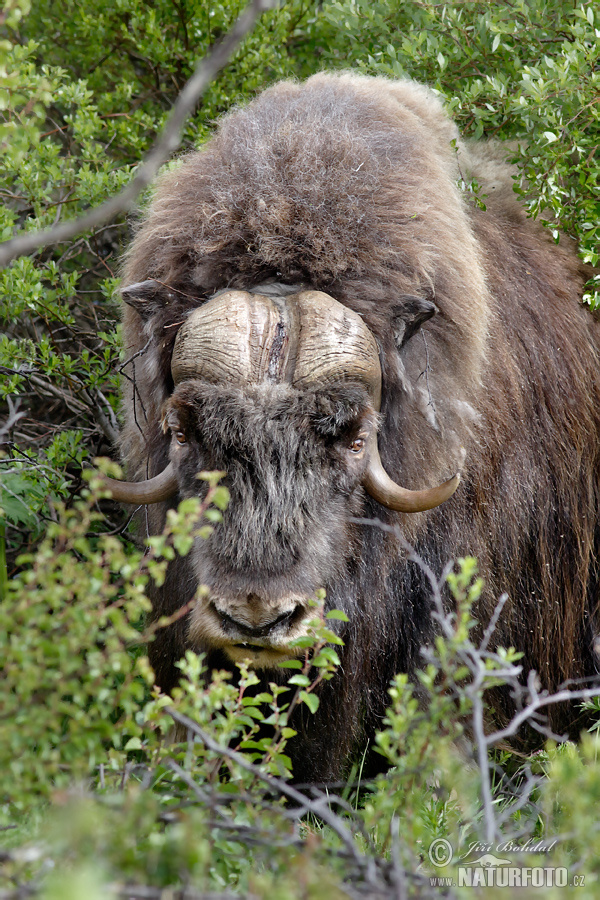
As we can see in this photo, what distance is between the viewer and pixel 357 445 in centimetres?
273

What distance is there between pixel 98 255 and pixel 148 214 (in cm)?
147

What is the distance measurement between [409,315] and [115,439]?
188 centimetres

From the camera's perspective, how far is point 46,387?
4332 mm

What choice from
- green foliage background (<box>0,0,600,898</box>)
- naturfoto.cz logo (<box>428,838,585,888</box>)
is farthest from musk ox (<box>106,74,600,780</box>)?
naturfoto.cz logo (<box>428,838,585,888</box>)

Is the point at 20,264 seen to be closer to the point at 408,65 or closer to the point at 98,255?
the point at 98,255

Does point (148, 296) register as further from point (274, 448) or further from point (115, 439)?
point (115, 439)

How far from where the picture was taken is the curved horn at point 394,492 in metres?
2.76

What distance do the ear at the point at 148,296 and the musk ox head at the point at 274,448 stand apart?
0.17 metres

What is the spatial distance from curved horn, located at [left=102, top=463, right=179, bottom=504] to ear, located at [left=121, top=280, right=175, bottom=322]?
536 millimetres

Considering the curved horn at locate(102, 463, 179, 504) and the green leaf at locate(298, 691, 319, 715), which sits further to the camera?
the curved horn at locate(102, 463, 179, 504)

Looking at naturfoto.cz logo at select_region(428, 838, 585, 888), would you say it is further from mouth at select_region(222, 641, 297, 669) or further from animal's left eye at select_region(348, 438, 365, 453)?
animal's left eye at select_region(348, 438, 365, 453)

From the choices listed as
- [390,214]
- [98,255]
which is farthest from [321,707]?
[98,255]

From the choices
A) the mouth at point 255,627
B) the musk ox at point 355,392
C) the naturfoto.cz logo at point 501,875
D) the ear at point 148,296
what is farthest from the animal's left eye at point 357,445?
the naturfoto.cz logo at point 501,875

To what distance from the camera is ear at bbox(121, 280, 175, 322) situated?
289cm
